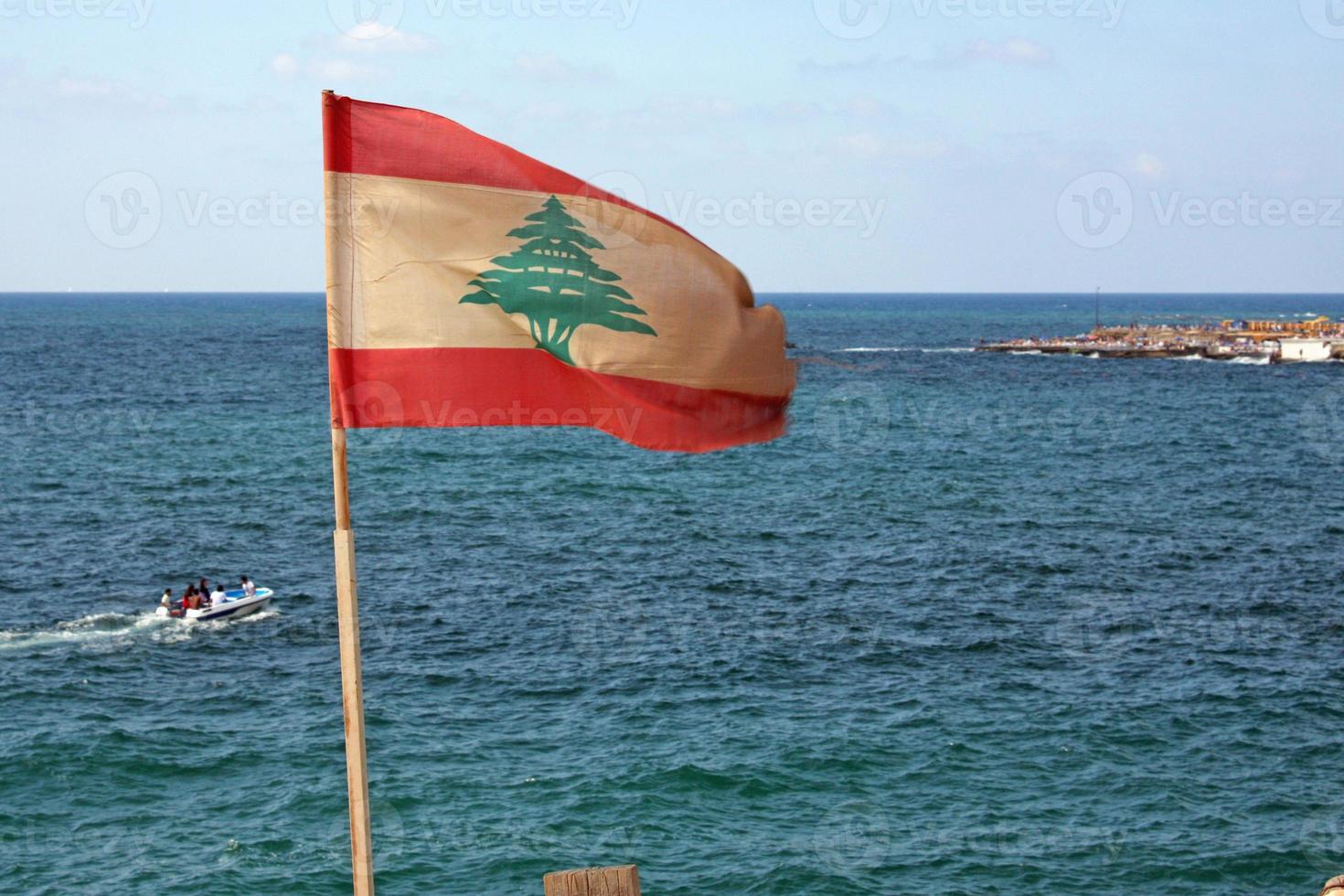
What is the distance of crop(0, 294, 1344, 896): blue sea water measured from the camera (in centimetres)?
2695

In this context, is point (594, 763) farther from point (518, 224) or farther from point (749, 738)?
point (518, 224)

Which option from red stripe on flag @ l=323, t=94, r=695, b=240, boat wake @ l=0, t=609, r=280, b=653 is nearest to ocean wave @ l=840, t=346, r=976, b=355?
boat wake @ l=0, t=609, r=280, b=653

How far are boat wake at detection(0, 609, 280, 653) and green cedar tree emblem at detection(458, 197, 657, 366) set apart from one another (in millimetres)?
33434

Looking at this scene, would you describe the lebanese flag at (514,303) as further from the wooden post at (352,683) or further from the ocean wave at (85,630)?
the ocean wave at (85,630)

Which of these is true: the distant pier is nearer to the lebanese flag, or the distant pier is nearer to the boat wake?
the boat wake

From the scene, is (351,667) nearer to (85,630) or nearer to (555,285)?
(555,285)

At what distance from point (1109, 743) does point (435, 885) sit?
54.7 ft

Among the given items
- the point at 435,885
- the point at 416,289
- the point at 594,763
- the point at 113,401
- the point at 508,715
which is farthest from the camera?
the point at 113,401

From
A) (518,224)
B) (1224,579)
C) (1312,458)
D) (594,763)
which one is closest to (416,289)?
(518,224)

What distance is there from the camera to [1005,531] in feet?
193

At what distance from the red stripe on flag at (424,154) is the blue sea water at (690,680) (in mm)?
18380

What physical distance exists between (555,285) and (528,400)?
919 millimetres

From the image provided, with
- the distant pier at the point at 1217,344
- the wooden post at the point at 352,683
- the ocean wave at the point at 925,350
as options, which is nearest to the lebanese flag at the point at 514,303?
the wooden post at the point at 352,683

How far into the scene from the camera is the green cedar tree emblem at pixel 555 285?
33.4ft
